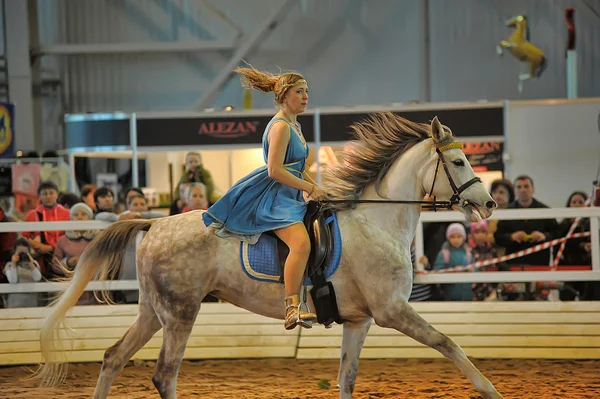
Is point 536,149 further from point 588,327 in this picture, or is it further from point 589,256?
point 588,327

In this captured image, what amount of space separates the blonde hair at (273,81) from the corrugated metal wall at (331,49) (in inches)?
498

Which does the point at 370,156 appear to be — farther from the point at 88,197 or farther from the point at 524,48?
the point at 524,48

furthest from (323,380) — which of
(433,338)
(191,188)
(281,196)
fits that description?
(191,188)

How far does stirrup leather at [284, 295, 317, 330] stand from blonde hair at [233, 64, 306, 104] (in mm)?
1264

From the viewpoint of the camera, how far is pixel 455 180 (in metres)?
5.22

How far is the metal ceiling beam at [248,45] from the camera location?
719 inches

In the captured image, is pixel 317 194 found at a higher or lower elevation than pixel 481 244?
higher

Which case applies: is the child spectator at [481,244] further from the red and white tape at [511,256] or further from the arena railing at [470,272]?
the arena railing at [470,272]

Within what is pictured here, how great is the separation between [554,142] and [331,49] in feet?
23.3

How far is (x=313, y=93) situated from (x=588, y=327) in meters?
11.7

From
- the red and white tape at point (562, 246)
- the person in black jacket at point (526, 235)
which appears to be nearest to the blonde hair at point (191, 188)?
the person in black jacket at point (526, 235)

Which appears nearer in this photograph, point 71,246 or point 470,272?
point 470,272

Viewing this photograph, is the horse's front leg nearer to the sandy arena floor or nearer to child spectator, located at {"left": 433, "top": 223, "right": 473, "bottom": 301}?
the sandy arena floor

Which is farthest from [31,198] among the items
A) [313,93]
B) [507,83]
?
[507,83]
